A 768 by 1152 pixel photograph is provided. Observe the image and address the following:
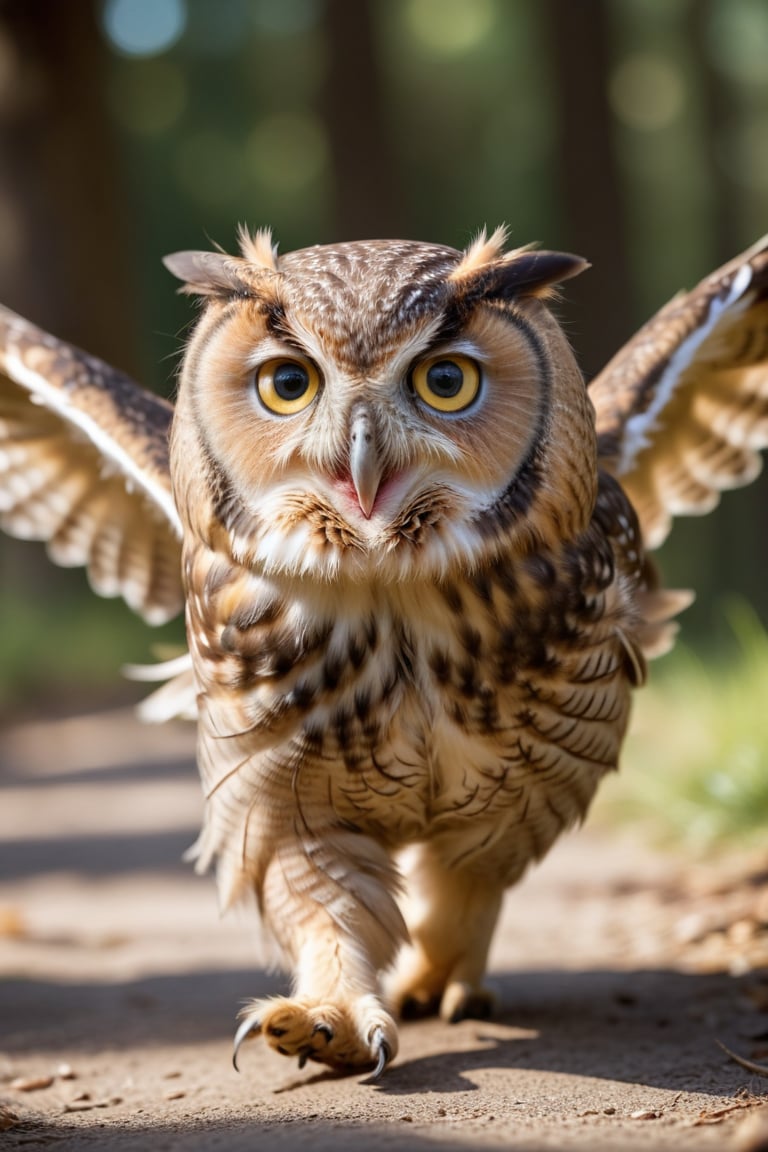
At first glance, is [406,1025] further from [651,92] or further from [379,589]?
[651,92]

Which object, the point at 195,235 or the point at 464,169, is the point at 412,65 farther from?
the point at 195,235

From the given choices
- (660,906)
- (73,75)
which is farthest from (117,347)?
(660,906)

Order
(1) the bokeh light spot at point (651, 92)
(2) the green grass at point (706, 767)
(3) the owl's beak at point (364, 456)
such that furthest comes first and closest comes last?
(1) the bokeh light spot at point (651, 92) < (2) the green grass at point (706, 767) < (3) the owl's beak at point (364, 456)

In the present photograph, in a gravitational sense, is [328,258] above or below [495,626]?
above

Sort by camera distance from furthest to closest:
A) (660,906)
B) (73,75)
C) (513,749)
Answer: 1. (73,75)
2. (660,906)
3. (513,749)

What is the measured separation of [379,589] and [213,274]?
680mm

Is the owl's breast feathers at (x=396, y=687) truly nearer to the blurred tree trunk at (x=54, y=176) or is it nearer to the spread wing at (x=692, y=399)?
the spread wing at (x=692, y=399)

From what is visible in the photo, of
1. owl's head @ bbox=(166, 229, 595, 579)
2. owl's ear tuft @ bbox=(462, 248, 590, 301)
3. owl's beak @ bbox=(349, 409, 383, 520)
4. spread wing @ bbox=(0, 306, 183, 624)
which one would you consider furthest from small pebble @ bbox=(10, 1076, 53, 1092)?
owl's ear tuft @ bbox=(462, 248, 590, 301)

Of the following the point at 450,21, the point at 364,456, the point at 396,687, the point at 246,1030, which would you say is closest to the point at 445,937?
the point at 246,1030

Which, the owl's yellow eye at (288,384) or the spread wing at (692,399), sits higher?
the spread wing at (692,399)

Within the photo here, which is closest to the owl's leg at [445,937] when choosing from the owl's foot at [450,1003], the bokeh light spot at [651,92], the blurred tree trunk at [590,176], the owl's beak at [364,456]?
the owl's foot at [450,1003]

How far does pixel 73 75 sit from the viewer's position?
10102mm

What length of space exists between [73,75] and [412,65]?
15970 millimetres

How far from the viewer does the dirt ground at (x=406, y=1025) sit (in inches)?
87.8
